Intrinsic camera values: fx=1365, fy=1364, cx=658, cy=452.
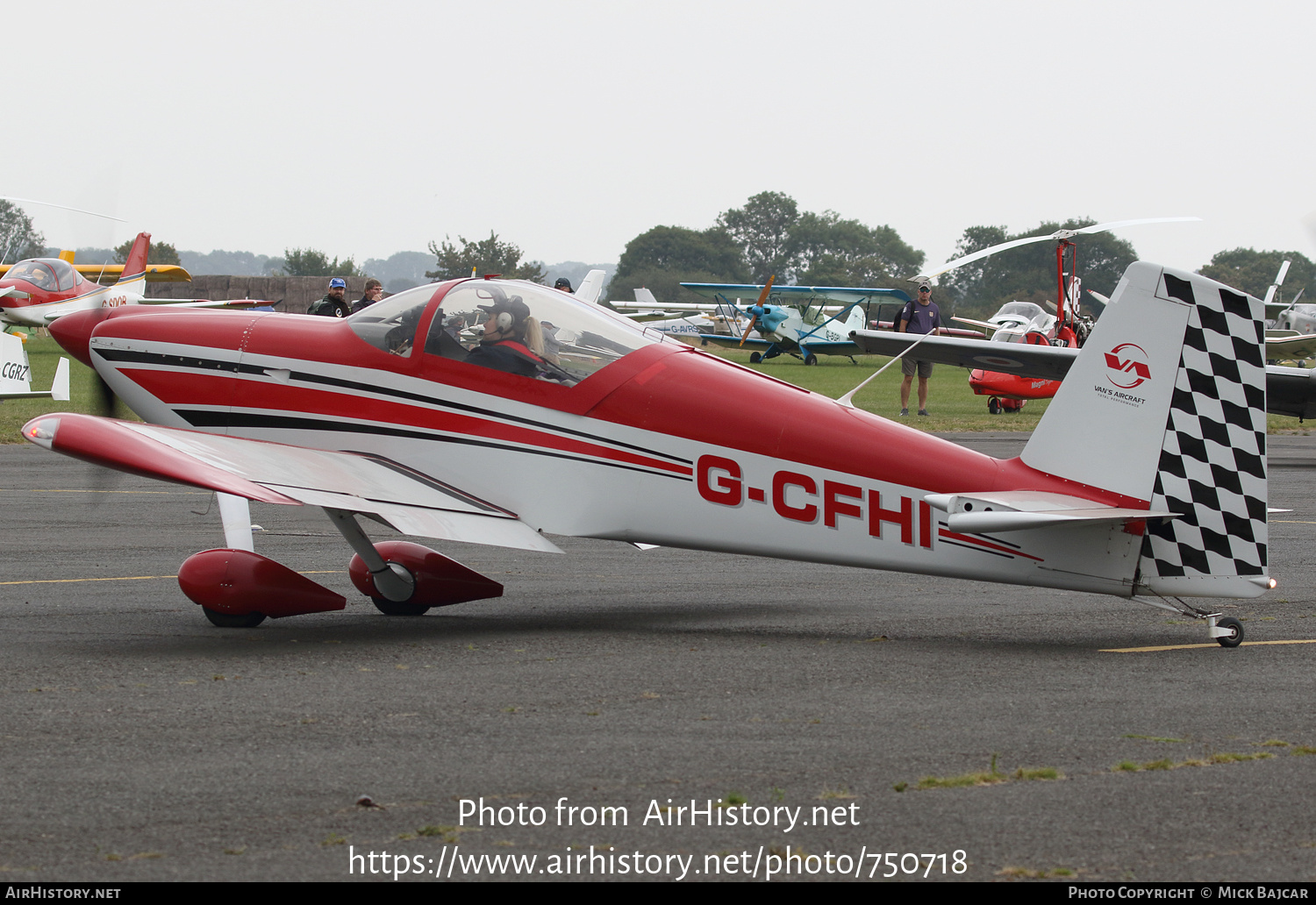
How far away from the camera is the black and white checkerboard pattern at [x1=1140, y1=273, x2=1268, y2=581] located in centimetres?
735

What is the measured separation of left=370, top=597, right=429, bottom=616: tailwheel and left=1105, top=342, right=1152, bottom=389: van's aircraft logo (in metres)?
4.57

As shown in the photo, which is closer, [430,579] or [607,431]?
[607,431]

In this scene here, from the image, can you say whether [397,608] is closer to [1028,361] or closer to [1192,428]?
[1192,428]

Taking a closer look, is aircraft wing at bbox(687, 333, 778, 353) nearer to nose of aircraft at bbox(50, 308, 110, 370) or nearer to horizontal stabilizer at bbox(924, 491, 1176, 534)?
nose of aircraft at bbox(50, 308, 110, 370)

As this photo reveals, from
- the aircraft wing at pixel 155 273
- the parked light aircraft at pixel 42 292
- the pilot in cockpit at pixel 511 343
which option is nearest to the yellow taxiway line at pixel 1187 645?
the pilot in cockpit at pixel 511 343

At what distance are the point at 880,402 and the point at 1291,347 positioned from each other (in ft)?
28.9

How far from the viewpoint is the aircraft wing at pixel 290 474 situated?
715 centimetres

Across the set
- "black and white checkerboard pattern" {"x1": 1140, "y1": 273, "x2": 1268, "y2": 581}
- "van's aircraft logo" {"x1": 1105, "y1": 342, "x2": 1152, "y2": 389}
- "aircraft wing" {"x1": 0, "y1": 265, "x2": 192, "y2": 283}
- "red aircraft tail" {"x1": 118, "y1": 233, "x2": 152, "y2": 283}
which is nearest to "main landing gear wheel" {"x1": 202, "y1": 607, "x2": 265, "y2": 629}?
"van's aircraft logo" {"x1": 1105, "y1": 342, "x2": 1152, "y2": 389}

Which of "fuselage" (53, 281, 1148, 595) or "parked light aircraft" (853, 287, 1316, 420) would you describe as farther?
"parked light aircraft" (853, 287, 1316, 420)

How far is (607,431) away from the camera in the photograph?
826 centimetres

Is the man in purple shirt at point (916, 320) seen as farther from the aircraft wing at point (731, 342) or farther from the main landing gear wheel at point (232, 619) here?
the aircraft wing at point (731, 342)

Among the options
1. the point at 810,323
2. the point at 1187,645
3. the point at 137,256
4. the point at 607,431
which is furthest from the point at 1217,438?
the point at 810,323

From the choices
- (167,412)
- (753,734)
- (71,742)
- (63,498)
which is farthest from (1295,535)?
(63,498)
